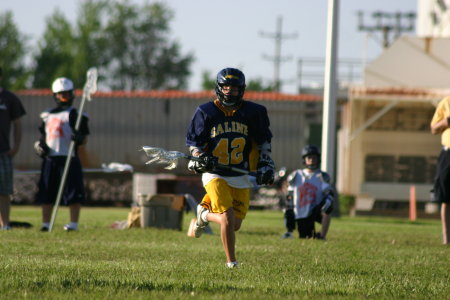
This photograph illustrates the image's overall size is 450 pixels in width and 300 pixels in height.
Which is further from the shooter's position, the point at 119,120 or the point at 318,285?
the point at 119,120

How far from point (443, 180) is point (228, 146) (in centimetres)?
429

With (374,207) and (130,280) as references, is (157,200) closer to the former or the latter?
(130,280)

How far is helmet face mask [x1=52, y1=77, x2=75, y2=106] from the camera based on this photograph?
43.5ft

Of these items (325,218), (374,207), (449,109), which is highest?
(449,109)

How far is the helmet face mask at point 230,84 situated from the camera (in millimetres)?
8586

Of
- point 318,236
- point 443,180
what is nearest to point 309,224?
point 318,236

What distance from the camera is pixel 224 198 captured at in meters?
8.60

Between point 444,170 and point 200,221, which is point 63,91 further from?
point 444,170

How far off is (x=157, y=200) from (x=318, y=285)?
7.64m

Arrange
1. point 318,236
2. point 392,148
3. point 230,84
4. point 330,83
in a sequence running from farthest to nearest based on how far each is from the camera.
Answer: point 392,148 → point 330,83 → point 318,236 → point 230,84

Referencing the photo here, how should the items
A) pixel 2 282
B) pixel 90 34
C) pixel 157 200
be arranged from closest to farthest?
pixel 2 282
pixel 157 200
pixel 90 34

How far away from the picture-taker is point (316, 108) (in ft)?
108

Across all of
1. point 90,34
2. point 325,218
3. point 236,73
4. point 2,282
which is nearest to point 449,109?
point 325,218

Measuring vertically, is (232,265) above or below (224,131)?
below
